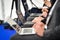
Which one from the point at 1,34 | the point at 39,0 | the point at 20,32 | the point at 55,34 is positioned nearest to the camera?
the point at 55,34

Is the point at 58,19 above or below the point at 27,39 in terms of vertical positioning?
above

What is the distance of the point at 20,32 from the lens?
128cm

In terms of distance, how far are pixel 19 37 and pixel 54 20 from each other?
0.94ft

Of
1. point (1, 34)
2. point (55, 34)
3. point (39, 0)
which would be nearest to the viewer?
point (55, 34)

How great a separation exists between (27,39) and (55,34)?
0.67ft

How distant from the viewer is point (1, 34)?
91.8 inches

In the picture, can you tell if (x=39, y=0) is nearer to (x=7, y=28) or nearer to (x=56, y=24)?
(x=7, y=28)

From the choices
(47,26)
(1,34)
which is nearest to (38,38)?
(47,26)

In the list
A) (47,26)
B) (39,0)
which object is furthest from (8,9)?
(47,26)

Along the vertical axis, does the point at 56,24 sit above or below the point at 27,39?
above

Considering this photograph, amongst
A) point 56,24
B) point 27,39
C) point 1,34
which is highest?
point 56,24

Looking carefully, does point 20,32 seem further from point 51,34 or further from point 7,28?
point 7,28

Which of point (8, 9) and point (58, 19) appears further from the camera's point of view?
point (8, 9)

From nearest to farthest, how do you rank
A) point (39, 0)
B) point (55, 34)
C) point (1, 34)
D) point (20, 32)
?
point (55, 34) < point (20, 32) < point (1, 34) < point (39, 0)
